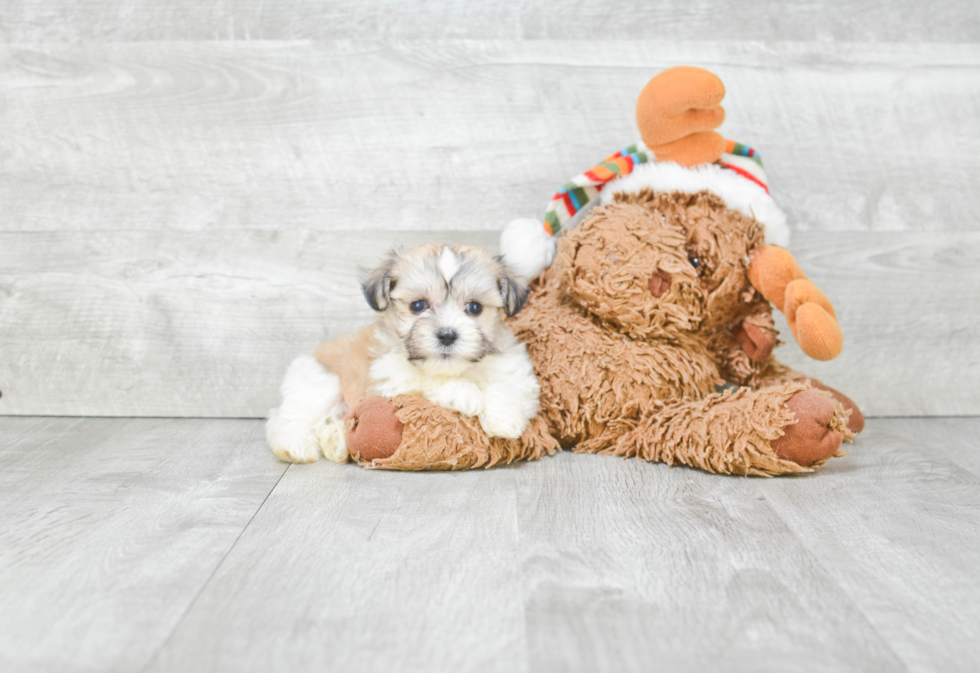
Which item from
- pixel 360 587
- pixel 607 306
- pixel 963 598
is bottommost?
pixel 963 598

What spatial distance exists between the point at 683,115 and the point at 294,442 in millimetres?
1139

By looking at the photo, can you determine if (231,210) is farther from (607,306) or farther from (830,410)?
(830,410)

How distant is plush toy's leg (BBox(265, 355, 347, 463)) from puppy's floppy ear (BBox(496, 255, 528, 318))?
0.45 m

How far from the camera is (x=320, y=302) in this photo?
214 cm

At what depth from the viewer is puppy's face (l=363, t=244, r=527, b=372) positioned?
61.6 inches

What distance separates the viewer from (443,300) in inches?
62.9

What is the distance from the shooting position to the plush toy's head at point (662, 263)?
169 cm

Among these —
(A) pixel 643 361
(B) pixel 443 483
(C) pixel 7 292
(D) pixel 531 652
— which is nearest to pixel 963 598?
(D) pixel 531 652

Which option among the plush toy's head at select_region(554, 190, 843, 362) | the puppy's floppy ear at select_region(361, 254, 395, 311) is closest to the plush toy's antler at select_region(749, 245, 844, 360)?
the plush toy's head at select_region(554, 190, 843, 362)

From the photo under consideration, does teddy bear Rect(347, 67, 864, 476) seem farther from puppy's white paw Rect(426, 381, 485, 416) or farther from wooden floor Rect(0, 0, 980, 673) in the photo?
wooden floor Rect(0, 0, 980, 673)

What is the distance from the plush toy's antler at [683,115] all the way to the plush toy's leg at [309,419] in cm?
93

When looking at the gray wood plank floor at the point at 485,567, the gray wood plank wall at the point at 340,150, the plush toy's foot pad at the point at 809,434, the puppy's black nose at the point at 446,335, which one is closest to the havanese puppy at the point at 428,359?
the puppy's black nose at the point at 446,335

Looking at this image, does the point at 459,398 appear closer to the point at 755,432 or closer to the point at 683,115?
the point at 755,432

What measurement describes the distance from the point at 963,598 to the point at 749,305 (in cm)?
85
